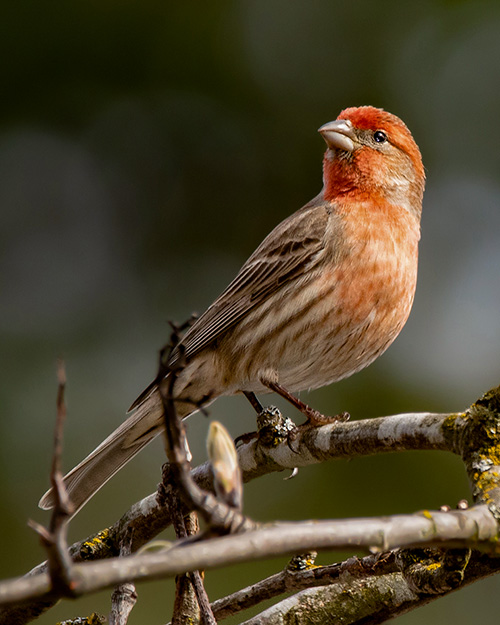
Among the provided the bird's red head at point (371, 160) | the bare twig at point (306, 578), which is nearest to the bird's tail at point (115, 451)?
the bare twig at point (306, 578)

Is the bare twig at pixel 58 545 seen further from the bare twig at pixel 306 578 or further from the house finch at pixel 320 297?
the house finch at pixel 320 297

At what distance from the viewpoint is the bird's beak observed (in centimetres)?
495

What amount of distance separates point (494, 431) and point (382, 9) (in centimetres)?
509

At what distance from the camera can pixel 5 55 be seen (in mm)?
6195

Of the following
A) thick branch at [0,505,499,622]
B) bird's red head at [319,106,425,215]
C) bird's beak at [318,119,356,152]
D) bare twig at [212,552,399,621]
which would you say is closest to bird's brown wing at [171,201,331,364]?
bird's red head at [319,106,425,215]

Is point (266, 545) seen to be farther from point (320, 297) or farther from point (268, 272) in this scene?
point (268, 272)

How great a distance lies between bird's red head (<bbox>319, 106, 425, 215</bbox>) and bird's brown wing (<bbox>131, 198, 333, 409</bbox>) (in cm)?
19

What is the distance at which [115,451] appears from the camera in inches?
177

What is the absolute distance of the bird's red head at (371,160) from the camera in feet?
16.1

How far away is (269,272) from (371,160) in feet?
2.97

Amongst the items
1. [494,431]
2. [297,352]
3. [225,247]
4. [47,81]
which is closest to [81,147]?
[47,81]

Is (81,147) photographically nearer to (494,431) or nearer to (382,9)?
(382,9)

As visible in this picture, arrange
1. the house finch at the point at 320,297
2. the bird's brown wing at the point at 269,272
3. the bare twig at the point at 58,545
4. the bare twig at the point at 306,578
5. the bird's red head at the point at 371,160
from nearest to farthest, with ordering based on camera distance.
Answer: the bare twig at the point at 58,545 → the bare twig at the point at 306,578 → the house finch at the point at 320,297 → the bird's brown wing at the point at 269,272 → the bird's red head at the point at 371,160

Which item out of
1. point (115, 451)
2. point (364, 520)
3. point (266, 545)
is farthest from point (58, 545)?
point (115, 451)
